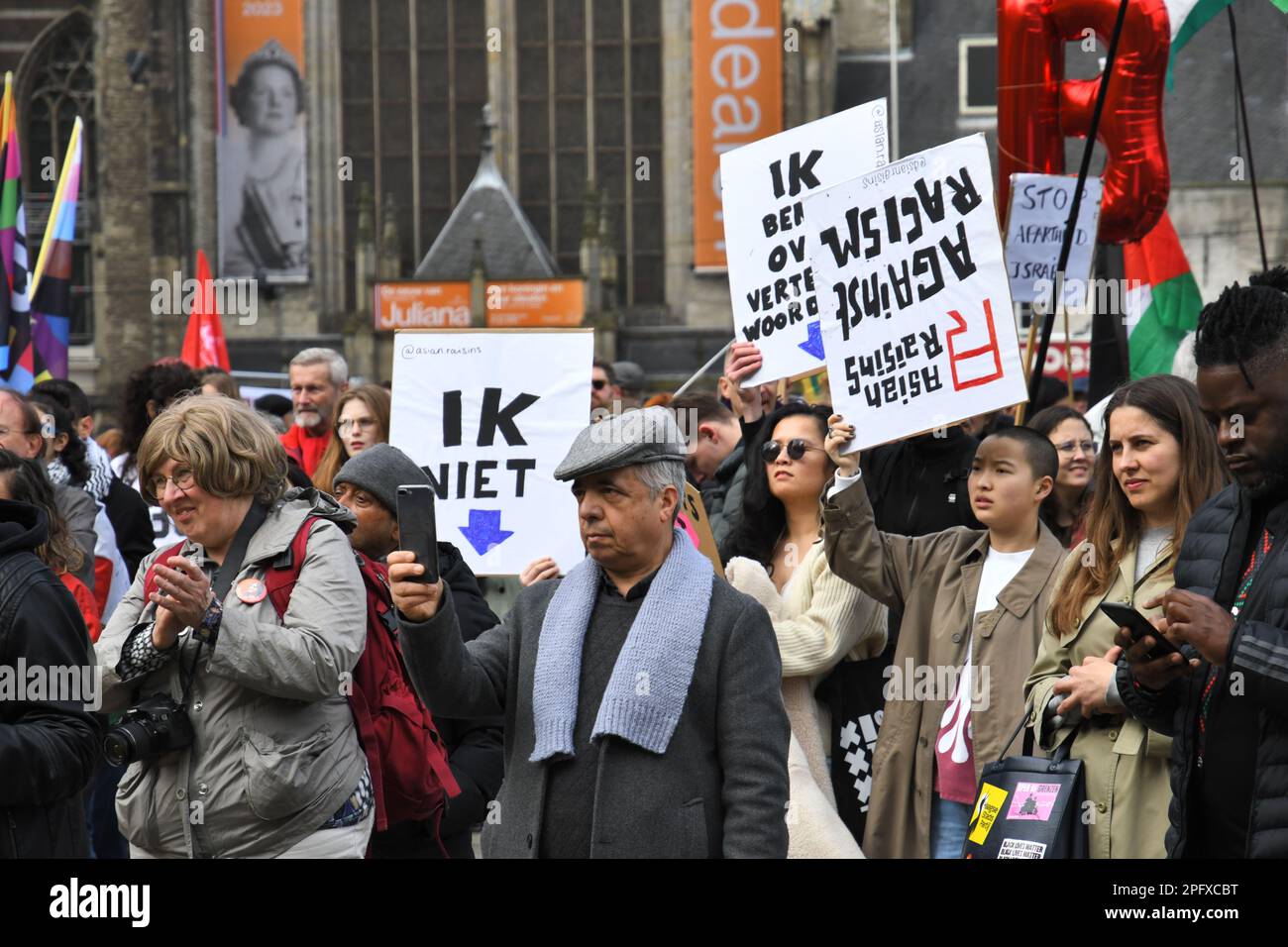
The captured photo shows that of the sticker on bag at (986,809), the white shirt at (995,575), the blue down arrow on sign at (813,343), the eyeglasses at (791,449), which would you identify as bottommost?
the sticker on bag at (986,809)

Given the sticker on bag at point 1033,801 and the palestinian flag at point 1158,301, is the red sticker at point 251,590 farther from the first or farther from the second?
the palestinian flag at point 1158,301

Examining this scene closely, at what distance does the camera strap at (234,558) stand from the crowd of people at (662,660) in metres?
0.01

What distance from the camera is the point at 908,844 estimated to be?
545 centimetres

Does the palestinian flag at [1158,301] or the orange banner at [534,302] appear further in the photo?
the orange banner at [534,302]

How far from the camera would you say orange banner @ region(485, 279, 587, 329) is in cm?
2602

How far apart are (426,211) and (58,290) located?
17.5m

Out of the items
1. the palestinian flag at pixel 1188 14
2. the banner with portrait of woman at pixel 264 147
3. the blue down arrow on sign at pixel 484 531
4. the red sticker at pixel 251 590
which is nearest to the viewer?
the red sticker at pixel 251 590

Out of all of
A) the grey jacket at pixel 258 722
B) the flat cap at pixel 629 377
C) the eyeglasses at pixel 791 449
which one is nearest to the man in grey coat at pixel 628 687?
the grey jacket at pixel 258 722

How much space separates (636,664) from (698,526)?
2.02m

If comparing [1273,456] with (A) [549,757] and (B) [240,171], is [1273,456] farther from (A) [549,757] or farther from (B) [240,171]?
(B) [240,171]

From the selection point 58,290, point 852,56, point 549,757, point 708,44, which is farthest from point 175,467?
point 852,56

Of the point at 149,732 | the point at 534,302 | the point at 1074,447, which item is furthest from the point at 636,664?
the point at 534,302

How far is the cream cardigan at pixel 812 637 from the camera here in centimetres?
565
